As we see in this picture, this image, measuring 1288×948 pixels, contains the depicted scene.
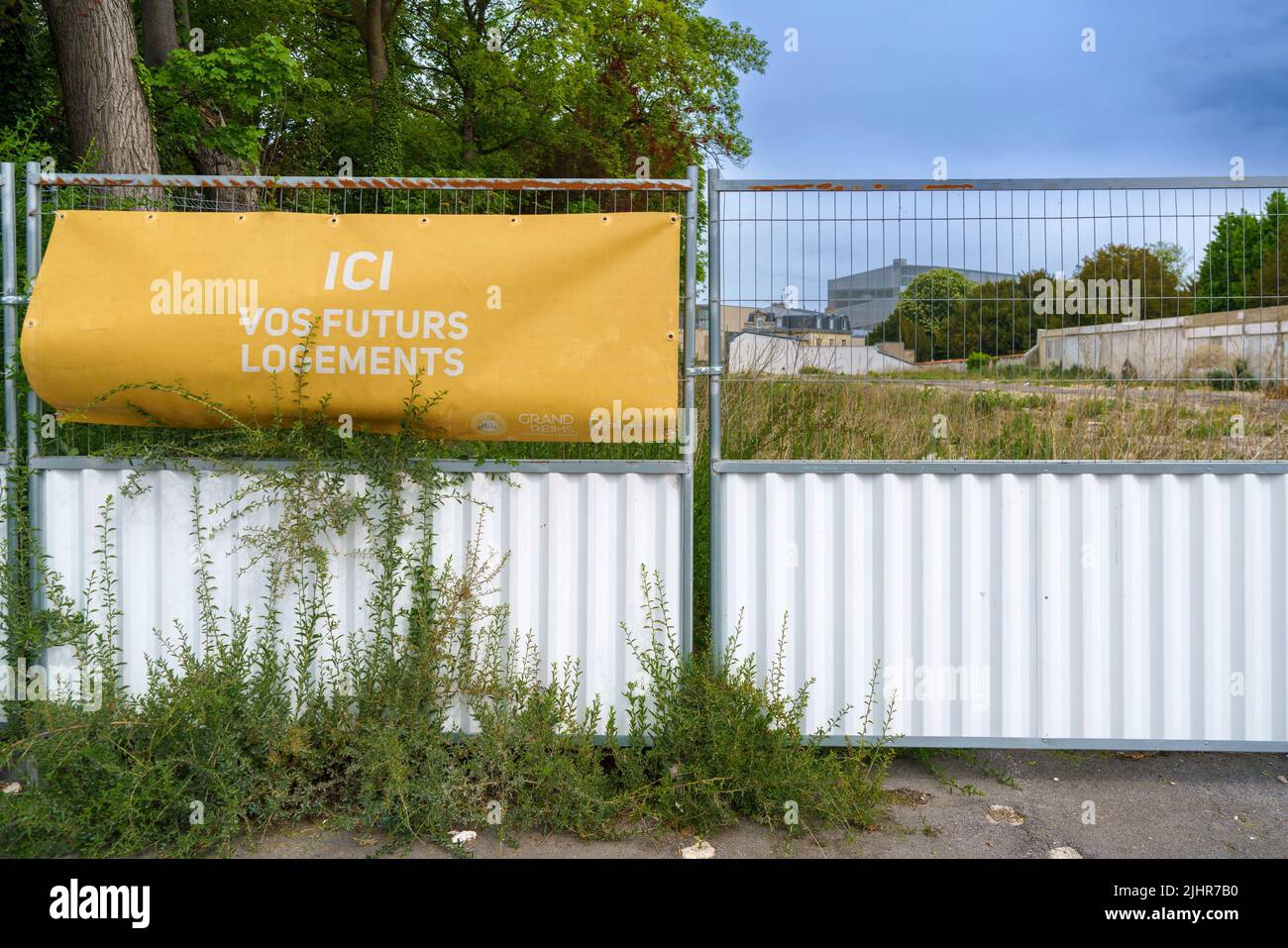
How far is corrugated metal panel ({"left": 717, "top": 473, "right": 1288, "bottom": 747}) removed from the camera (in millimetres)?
4461

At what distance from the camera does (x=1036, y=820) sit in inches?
167

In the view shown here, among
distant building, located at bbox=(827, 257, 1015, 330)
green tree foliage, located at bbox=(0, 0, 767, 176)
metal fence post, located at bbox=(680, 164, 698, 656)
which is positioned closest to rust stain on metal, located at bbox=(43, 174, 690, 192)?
metal fence post, located at bbox=(680, 164, 698, 656)

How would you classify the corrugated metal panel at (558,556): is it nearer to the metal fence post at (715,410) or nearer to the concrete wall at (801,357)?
the metal fence post at (715,410)

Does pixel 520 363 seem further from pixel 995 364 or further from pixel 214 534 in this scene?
pixel 995 364

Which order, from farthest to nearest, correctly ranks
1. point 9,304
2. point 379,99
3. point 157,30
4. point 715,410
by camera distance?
point 379,99, point 157,30, point 9,304, point 715,410

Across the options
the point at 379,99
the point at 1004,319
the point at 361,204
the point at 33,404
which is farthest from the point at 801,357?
the point at 379,99

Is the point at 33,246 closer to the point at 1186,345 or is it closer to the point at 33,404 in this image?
the point at 33,404

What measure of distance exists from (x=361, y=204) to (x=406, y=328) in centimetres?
82

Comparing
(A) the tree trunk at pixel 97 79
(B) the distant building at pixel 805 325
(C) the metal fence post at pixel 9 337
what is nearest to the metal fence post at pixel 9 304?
(C) the metal fence post at pixel 9 337

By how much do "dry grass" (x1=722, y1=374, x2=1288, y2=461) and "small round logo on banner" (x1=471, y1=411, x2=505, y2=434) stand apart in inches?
43.0

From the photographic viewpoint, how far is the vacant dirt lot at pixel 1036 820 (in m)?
3.95

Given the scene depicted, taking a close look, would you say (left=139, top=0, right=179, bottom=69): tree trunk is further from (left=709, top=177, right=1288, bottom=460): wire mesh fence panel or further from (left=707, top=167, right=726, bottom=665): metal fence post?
(left=709, top=177, right=1288, bottom=460): wire mesh fence panel

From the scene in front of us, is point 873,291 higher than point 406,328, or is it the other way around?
point 873,291

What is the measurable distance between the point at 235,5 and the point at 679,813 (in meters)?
20.8
